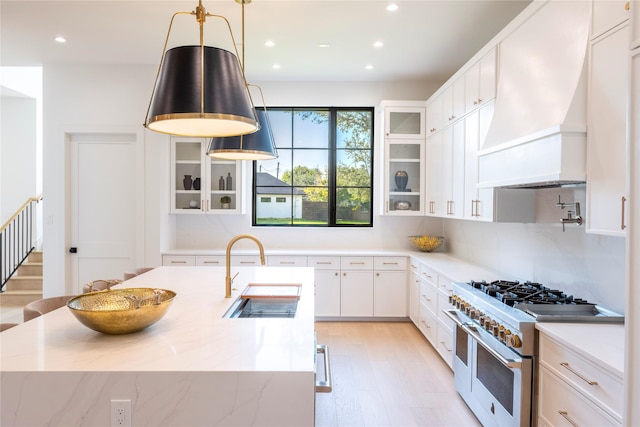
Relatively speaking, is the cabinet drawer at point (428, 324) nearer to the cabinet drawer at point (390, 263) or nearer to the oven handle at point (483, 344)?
the cabinet drawer at point (390, 263)

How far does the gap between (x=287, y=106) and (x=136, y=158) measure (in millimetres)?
2032

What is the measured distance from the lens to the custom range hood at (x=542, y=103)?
6.48ft

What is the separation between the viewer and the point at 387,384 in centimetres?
318

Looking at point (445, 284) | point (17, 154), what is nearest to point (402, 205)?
point (445, 284)

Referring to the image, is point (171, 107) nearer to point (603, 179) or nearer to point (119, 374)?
point (119, 374)

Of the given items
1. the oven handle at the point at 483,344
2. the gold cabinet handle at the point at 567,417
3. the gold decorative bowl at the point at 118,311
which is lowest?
the gold cabinet handle at the point at 567,417

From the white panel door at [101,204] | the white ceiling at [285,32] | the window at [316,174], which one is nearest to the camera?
the white ceiling at [285,32]

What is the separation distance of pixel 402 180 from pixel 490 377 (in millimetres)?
2892

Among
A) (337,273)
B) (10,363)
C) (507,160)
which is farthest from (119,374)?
(337,273)

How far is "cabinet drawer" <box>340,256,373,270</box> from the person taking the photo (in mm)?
4762

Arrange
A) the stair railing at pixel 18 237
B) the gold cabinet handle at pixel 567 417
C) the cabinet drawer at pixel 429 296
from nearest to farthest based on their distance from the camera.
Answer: the gold cabinet handle at pixel 567 417, the cabinet drawer at pixel 429 296, the stair railing at pixel 18 237

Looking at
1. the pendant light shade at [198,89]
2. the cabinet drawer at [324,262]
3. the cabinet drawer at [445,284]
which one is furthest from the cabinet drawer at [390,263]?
the pendant light shade at [198,89]

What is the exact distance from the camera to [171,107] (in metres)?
1.67

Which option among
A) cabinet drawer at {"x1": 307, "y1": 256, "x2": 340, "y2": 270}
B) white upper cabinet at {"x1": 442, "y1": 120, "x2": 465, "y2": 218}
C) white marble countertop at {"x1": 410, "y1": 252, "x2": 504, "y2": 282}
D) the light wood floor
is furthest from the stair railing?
white upper cabinet at {"x1": 442, "y1": 120, "x2": 465, "y2": 218}
